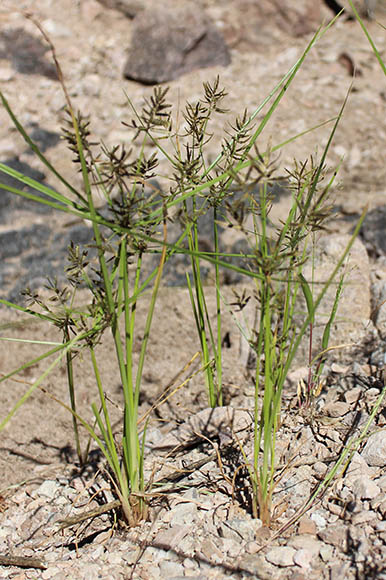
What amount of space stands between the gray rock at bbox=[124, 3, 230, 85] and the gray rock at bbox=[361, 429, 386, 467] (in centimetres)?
318

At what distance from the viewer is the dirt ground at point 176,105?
77.4 inches

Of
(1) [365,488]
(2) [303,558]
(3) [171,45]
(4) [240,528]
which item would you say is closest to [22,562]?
(4) [240,528]

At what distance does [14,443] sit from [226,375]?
0.72 metres

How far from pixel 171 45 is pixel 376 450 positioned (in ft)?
11.1

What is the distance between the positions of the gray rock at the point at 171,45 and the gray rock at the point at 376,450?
125 inches

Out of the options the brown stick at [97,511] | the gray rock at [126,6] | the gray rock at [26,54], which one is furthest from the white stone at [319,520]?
the gray rock at [126,6]

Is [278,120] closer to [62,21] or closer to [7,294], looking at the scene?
[62,21]

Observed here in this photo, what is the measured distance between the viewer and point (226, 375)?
78.8 inches

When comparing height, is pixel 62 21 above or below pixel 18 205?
above

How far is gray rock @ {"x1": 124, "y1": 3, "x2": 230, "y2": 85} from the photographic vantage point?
3.99 m


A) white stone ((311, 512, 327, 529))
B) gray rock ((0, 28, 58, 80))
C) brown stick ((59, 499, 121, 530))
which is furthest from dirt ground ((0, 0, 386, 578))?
white stone ((311, 512, 327, 529))

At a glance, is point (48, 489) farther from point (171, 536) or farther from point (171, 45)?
point (171, 45)

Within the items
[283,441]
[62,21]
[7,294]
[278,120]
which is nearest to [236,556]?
[283,441]

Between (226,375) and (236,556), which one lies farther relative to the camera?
(226,375)
